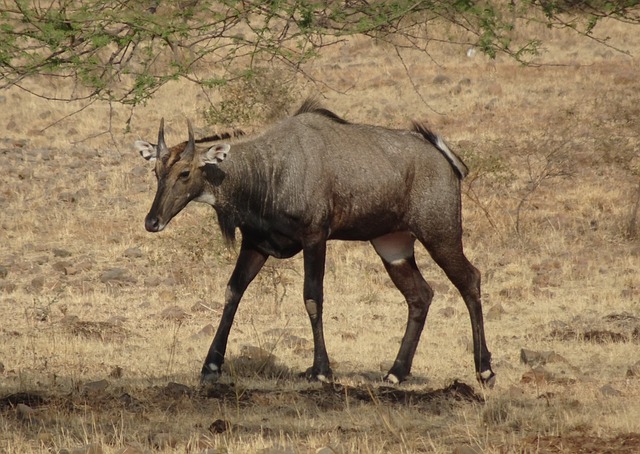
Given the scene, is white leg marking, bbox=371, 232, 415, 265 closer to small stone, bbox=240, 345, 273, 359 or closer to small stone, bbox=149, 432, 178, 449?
small stone, bbox=240, 345, 273, 359

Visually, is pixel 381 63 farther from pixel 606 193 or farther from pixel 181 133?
pixel 606 193

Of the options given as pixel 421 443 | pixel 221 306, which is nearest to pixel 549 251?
pixel 221 306

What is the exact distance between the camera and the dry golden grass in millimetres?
7531

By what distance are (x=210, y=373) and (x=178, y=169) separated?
1.70 metres

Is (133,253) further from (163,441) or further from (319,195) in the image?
(163,441)

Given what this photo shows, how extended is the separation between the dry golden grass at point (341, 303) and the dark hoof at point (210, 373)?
20cm

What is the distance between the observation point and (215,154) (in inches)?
372

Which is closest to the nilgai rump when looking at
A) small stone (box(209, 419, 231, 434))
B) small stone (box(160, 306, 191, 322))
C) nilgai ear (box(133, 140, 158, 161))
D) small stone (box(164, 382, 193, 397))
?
nilgai ear (box(133, 140, 158, 161))

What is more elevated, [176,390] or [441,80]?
[441,80]

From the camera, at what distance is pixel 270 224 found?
9.70 metres

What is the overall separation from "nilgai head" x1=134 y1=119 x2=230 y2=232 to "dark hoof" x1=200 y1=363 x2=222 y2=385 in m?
1.32

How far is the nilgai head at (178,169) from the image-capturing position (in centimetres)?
920

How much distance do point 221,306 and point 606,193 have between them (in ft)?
29.5

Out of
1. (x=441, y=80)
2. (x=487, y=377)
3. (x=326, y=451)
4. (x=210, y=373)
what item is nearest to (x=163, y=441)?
(x=326, y=451)
